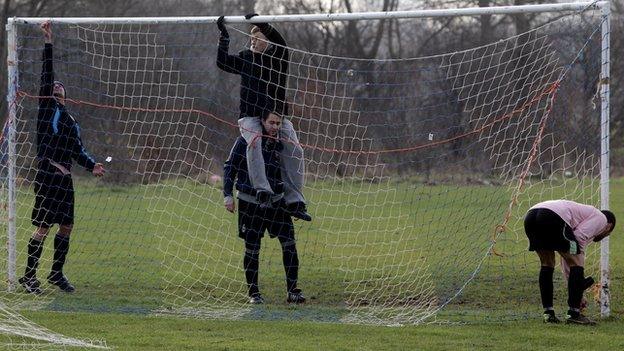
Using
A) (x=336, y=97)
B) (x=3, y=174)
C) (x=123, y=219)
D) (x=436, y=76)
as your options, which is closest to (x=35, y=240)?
(x=3, y=174)

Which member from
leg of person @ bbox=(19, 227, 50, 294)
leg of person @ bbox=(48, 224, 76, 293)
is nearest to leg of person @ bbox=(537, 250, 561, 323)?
leg of person @ bbox=(48, 224, 76, 293)

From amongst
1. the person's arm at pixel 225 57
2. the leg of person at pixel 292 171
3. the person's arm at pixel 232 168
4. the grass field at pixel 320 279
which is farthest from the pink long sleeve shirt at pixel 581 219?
the person's arm at pixel 225 57

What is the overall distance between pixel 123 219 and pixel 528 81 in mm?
7496

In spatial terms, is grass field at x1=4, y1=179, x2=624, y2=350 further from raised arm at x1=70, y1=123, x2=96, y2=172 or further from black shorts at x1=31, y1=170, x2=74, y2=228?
raised arm at x1=70, y1=123, x2=96, y2=172

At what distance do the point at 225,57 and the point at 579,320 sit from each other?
3.88 m

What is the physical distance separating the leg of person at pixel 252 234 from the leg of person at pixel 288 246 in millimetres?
126

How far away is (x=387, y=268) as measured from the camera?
12375 mm

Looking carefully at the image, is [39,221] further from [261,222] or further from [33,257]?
[261,222]

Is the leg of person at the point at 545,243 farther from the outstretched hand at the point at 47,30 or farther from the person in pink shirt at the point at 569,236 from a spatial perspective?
the outstretched hand at the point at 47,30

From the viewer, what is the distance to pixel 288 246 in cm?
993

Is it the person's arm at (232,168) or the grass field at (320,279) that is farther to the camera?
the person's arm at (232,168)

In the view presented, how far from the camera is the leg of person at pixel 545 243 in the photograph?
8469 millimetres

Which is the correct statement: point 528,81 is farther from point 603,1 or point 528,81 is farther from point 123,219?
point 123,219

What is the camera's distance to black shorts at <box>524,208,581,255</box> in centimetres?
839
